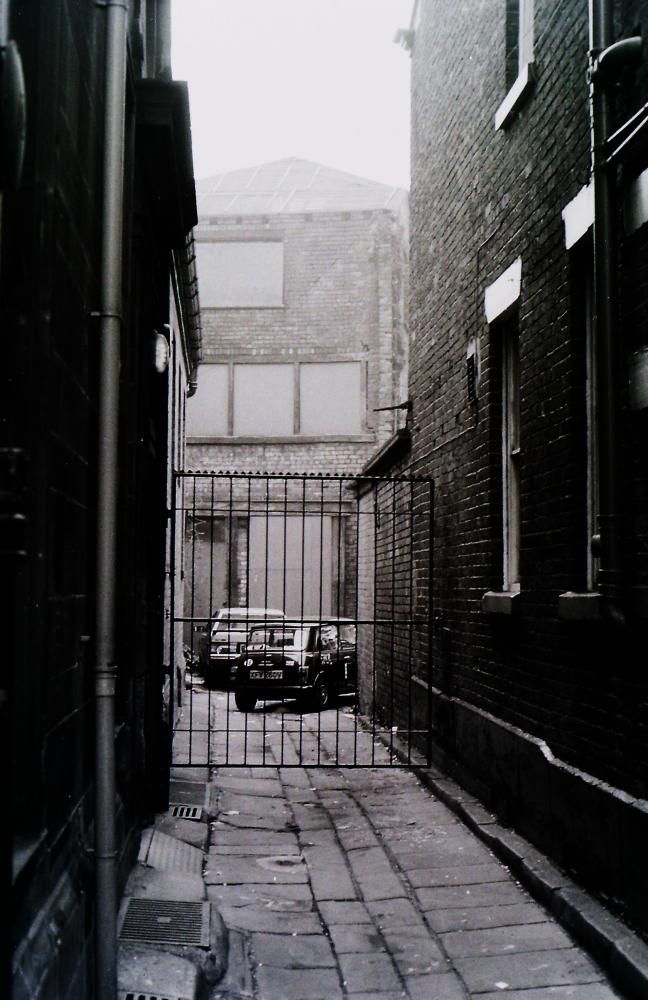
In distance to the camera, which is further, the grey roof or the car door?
the grey roof

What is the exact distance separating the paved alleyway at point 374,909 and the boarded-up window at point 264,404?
17.6 metres

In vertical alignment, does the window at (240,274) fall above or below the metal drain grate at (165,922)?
above

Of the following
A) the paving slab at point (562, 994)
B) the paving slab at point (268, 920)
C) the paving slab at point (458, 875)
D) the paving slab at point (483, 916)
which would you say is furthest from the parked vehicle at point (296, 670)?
the paving slab at point (562, 994)

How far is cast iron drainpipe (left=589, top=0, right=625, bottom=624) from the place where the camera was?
4.92 metres

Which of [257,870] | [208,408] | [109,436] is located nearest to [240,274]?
[208,408]

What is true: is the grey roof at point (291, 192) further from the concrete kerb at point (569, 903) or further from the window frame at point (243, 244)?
the concrete kerb at point (569, 903)

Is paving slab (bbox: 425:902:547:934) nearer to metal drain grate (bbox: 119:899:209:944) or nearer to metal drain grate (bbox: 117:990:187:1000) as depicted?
metal drain grate (bbox: 119:899:209:944)

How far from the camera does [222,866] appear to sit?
6.30 meters

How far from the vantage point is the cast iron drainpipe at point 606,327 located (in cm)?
492

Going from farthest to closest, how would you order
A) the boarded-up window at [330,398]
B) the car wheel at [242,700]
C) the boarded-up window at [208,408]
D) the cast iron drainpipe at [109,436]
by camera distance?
the boarded-up window at [208,408], the boarded-up window at [330,398], the car wheel at [242,700], the cast iron drainpipe at [109,436]

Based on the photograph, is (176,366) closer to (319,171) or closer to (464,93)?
(464,93)

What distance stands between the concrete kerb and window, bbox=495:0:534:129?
4.78 meters

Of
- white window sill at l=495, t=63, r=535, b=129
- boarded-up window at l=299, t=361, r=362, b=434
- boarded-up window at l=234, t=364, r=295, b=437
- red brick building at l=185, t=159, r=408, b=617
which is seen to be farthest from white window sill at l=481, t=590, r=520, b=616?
boarded-up window at l=234, t=364, r=295, b=437

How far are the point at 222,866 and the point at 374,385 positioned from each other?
20036 mm
